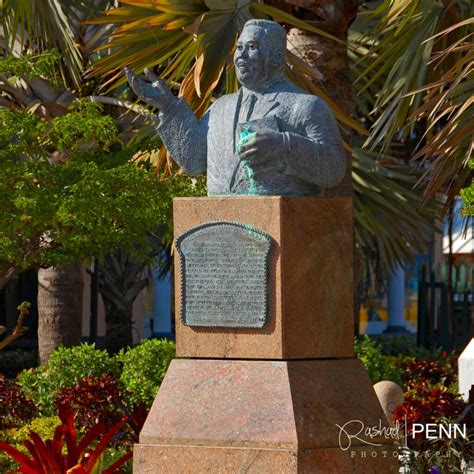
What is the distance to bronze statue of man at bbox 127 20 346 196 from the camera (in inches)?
331

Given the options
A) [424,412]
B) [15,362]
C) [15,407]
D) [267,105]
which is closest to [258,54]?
[267,105]

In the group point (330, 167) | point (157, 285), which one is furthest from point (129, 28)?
point (157, 285)

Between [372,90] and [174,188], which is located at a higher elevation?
[372,90]

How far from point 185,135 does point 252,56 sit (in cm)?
70

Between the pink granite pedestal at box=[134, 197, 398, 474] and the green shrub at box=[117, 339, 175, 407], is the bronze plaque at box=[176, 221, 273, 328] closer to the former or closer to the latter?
the pink granite pedestal at box=[134, 197, 398, 474]

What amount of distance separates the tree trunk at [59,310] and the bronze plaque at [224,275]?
9332 mm

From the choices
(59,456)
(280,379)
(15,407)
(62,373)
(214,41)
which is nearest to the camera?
(280,379)

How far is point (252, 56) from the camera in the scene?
8680 mm

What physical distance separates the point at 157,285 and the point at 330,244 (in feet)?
85.3

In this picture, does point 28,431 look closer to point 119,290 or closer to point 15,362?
point 119,290

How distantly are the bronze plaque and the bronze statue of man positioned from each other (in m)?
0.31

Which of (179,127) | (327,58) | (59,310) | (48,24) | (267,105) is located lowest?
(59,310)

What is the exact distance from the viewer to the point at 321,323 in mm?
8625

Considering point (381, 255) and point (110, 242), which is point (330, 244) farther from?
point (381, 255)
